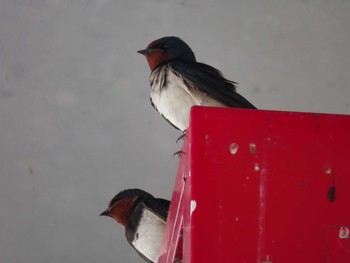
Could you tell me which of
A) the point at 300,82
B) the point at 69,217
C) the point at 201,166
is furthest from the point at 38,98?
the point at 201,166

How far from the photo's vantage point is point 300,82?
7.83 feet

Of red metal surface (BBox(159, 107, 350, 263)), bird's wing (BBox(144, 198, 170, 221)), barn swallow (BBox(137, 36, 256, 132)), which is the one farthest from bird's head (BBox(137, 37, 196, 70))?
red metal surface (BBox(159, 107, 350, 263))

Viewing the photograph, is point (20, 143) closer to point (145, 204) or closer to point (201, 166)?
point (145, 204)

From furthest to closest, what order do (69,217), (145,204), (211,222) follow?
1. (69,217)
2. (145,204)
3. (211,222)

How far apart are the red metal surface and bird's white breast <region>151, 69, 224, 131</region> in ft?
2.36

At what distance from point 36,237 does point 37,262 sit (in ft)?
0.39

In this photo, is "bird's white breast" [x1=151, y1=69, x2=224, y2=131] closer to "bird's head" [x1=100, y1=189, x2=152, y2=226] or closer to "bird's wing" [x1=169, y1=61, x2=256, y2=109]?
"bird's wing" [x1=169, y1=61, x2=256, y2=109]

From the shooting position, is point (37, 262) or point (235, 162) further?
point (37, 262)

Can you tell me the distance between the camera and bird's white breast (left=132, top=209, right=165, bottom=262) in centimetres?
220

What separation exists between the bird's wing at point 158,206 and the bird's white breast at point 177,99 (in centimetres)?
47

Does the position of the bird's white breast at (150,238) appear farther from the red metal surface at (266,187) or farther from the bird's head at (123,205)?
the red metal surface at (266,187)

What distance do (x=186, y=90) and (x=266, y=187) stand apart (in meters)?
0.79

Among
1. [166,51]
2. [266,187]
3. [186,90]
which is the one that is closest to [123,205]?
[166,51]

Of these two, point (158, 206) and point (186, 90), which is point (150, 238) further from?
point (186, 90)
